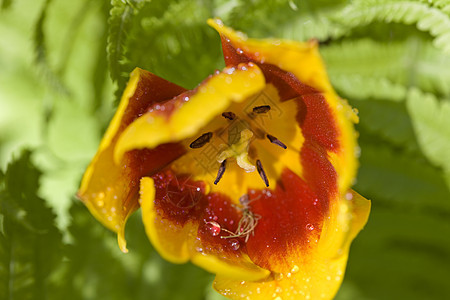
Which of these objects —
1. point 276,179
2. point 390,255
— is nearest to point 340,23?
point 276,179

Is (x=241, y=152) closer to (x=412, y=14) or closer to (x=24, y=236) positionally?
(x=412, y=14)

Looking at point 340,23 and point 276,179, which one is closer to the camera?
point 276,179

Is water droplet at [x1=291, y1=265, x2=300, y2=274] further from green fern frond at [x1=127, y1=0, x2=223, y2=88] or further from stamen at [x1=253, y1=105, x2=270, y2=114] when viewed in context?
green fern frond at [x1=127, y1=0, x2=223, y2=88]

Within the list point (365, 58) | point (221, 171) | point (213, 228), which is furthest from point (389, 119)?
point (213, 228)

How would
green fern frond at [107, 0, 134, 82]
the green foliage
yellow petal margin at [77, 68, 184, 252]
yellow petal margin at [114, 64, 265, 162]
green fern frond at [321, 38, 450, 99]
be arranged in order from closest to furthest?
yellow petal margin at [114, 64, 265, 162]
yellow petal margin at [77, 68, 184, 252]
green fern frond at [107, 0, 134, 82]
the green foliage
green fern frond at [321, 38, 450, 99]

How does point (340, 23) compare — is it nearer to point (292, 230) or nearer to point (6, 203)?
point (292, 230)

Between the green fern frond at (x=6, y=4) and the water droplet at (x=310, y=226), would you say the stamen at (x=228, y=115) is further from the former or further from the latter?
the green fern frond at (x=6, y=4)

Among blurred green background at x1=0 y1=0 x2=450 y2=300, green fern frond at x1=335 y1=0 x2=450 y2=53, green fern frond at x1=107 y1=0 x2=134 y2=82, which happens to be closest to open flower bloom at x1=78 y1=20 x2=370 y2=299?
green fern frond at x1=107 y1=0 x2=134 y2=82
